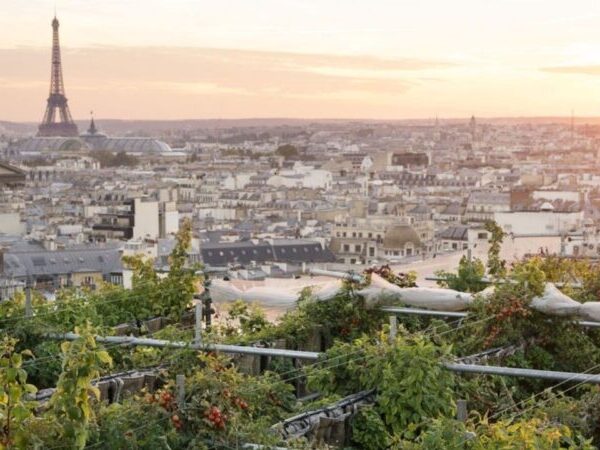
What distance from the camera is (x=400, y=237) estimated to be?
2466 inches

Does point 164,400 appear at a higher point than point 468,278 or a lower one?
higher

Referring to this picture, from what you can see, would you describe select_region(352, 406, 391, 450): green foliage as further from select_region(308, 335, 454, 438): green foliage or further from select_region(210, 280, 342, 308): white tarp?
select_region(210, 280, 342, 308): white tarp

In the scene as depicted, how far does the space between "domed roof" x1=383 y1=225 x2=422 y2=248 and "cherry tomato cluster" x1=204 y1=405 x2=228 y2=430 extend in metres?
54.8

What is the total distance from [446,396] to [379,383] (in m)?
0.38

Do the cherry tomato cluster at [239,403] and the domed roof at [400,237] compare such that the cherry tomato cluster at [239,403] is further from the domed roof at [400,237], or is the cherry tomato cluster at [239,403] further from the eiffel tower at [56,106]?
the eiffel tower at [56,106]

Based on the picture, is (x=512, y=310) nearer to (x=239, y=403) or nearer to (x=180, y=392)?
(x=239, y=403)

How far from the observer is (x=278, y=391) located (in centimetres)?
734

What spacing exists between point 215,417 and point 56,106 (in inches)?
6155

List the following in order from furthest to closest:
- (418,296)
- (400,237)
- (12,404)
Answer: (400,237), (418,296), (12,404)

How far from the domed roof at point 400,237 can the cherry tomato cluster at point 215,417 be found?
180 feet

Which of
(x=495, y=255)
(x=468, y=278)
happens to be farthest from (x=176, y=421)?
(x=495, y=255)

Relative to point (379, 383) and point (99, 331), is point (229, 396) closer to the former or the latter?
point (379, 383)

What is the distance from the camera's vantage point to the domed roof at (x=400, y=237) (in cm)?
6183

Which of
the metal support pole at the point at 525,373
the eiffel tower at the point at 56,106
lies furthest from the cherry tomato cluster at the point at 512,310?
the eiffel tower at the point at 56,106
